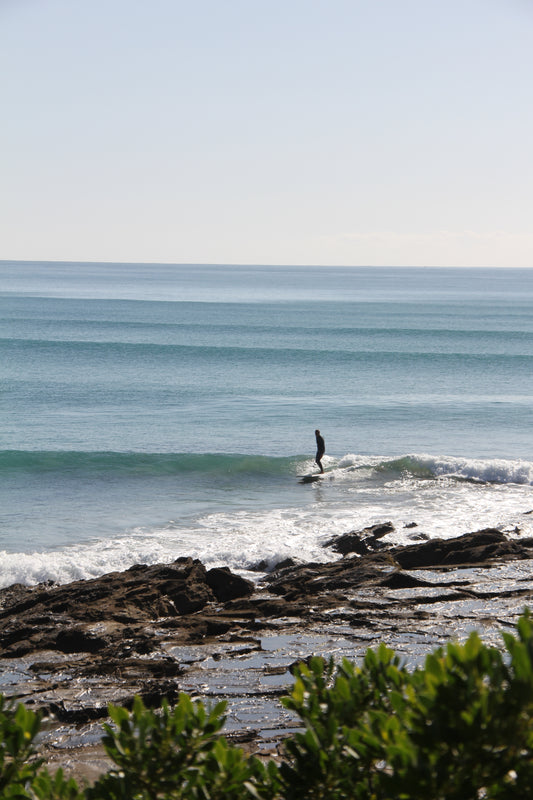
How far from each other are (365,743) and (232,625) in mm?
7870

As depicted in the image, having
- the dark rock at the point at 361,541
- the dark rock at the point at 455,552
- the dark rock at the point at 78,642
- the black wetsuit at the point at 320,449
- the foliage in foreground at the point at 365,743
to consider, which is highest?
the foliage in foreground at the point at 365,743

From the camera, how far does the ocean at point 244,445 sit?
1795 cm

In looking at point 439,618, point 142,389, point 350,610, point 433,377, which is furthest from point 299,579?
point 433,377

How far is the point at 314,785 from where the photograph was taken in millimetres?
3400

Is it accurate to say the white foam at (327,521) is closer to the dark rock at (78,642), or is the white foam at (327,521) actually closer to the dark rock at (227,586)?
the dark rock at (227,586)

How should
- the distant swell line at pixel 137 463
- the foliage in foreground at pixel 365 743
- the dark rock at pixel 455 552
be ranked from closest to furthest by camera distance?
1. the foliage in foreground at pixel 365 743
2. the dark rock at pixel 455 552
3. the distant swell line at pixel 137 463

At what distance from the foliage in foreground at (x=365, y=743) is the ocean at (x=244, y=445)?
11352 millimetres

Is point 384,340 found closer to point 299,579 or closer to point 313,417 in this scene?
point 313,417

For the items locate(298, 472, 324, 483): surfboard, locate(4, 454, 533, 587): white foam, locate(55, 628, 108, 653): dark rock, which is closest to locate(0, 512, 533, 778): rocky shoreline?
locate(55, 628, 108, 653): dark rock

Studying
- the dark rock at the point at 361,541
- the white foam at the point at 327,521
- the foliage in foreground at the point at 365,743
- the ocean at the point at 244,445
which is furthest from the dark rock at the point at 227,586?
the foliage in foreground at the point at 365,743

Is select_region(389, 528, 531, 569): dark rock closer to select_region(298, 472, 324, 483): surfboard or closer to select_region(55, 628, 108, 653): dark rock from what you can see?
select_region(55, 628, 108, 653): dark rock

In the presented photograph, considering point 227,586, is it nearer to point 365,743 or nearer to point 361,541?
point 361,541

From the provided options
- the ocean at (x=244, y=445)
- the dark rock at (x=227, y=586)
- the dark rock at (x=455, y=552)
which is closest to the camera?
the dark rock at (x=227, y=586)

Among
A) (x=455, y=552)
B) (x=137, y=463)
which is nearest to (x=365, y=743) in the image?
(x=455, y=552)
